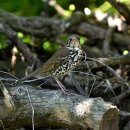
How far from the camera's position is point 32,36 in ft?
23.0

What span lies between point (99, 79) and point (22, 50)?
121cm

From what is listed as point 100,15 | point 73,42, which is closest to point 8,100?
point 73,42

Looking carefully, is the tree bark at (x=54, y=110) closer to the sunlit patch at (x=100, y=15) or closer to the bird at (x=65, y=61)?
the bird at (x=65, y=61)

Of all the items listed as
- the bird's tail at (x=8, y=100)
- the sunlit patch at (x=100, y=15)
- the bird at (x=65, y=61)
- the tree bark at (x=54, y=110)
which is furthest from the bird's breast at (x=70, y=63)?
the sunlit patch at (x=100, y=15)

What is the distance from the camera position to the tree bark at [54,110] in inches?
156

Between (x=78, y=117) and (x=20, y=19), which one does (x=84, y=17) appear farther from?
(x=78, y=117)

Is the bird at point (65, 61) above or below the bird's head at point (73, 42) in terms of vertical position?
below

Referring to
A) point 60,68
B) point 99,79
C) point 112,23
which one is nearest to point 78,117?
point 60,68

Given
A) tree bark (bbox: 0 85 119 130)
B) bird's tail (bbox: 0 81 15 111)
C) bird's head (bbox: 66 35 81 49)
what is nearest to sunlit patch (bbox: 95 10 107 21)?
bird's head (bbox: 66 35 81 49)

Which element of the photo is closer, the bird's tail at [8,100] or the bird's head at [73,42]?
the bird's tail at [8,100]

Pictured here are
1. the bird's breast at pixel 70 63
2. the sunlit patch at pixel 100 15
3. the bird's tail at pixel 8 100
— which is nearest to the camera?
the bird's tail at pixel 8 100

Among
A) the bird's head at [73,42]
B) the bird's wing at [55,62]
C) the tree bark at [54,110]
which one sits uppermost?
the bird's head at [73,42]

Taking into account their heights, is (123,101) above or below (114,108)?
below

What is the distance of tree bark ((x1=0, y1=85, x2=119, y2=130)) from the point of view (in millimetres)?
3957
